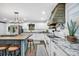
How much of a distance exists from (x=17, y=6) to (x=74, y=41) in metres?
1.21

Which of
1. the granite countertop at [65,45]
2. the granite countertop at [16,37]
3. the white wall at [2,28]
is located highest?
the white wall at [2,28]

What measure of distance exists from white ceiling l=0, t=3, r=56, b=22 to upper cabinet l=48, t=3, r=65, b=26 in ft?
0.39

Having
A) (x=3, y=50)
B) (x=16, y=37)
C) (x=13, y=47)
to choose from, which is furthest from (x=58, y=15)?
(x=3, y=50)

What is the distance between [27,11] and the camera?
2.00 metres

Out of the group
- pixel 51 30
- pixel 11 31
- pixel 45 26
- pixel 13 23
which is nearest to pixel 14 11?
pixel 13 23

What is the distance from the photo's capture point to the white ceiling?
196cm

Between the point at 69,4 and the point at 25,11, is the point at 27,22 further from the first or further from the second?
the point at 69,4

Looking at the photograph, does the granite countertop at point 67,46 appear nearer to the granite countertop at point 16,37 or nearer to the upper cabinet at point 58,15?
the upper cabinet at point 58,15

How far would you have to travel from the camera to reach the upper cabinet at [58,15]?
82.2 inches

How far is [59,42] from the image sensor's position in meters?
2.07

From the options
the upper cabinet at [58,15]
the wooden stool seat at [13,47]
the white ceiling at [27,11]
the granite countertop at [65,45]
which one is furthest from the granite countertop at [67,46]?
the wooden stool seat at [13,47]

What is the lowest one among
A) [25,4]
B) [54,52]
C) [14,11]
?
[54,52]

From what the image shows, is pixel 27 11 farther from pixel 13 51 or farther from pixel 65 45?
pixel 65 45

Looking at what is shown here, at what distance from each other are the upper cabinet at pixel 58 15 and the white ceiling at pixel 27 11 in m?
0.12
